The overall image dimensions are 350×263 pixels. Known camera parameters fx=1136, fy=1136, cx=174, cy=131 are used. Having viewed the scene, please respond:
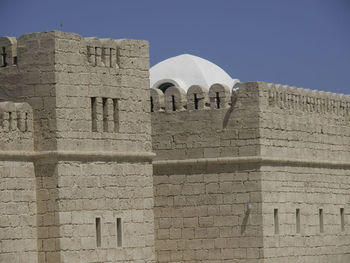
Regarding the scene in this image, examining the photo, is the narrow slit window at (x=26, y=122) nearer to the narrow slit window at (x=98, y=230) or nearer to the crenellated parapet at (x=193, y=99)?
the narrow slit window at (x=98, y=230)


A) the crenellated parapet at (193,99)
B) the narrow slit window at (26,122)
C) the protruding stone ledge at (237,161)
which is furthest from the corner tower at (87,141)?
the crenellated parapet at (193,99)

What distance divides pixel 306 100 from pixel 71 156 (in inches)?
303

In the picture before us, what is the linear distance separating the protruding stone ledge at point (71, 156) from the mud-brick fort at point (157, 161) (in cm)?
2

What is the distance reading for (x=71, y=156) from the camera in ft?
66.3

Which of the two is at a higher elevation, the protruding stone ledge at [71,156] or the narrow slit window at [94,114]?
the narrow slit window at [94,114]

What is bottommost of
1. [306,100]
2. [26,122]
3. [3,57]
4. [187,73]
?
[26,122]

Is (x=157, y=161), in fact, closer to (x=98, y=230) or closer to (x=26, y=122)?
(x=98, y=230)

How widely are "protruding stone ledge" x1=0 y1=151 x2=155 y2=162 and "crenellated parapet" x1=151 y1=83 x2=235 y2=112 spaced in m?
3.16

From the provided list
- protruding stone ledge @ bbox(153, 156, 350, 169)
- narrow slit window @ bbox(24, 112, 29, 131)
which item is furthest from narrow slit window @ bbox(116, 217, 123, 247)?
protruding stone ledge @ bbox(153, 156, 350, 169)

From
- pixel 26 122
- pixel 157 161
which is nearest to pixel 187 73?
pixel 157 161

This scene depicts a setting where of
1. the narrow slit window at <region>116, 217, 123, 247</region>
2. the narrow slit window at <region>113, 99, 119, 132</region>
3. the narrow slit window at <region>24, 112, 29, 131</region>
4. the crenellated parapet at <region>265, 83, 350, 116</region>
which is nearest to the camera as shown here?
the narrow slit window at <region>24, 112, 29, 131</region>

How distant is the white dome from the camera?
2964 cm

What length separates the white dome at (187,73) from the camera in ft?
97.2

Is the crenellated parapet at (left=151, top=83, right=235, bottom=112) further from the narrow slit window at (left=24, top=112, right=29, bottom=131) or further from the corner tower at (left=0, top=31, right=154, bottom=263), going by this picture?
the narrow slit window at (left=24, top=112, right=29, bottom=131)
